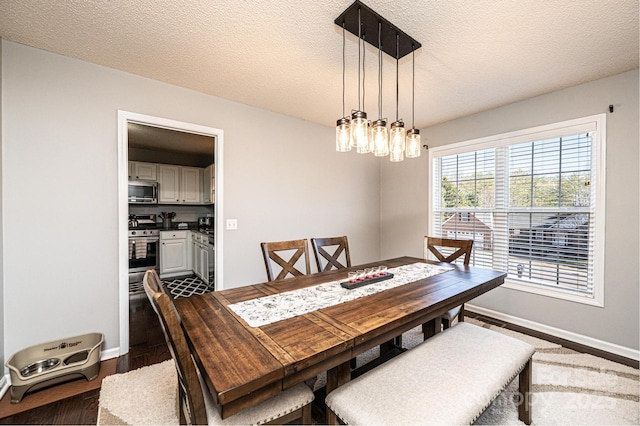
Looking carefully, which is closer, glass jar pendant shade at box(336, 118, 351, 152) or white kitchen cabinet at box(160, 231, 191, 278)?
glass jar pendant shade at box(336, 118, 351, 152)

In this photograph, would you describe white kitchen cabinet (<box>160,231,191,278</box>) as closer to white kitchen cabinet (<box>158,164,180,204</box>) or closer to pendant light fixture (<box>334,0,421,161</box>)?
white kitchen cabinet (<box>158,164,180,204</box>)

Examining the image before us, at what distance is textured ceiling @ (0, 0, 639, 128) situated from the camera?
1525 mm

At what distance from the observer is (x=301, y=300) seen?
4.97ft

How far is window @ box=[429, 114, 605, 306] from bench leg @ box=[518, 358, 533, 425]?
1.48 meters

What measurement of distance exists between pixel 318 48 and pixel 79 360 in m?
2.95

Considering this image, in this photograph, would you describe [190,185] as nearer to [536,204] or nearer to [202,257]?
[202,257]

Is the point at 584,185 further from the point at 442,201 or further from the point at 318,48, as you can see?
the point at 318,48

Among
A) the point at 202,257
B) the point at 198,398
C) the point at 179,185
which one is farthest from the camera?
the point at 179,185

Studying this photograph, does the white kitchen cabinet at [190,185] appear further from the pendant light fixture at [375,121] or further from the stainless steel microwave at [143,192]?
the pendant light fixture at [375,121]

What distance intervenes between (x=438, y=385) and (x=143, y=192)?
203 inches

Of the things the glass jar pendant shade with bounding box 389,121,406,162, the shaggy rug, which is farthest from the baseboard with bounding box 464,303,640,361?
the glass jar pendant shade with bounding box 389,121,406,162

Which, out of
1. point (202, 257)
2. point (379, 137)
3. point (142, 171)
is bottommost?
point (202, 257)

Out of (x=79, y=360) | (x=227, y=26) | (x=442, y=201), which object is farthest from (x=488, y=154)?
(x=79, y=360)

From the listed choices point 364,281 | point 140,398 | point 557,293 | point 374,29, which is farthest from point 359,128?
point 557,293
